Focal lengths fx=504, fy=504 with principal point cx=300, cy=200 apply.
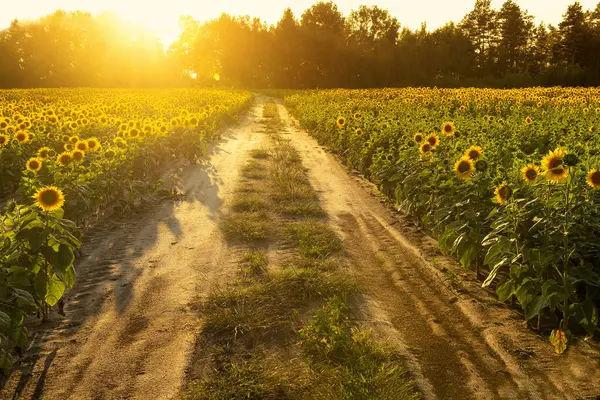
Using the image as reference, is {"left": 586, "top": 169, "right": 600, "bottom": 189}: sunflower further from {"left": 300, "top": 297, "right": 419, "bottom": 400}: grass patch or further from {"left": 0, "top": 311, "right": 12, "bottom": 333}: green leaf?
{"left": 0, "top": 311, "right": 12, "bottom": 333}: green leaf

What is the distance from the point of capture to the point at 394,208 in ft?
32.8

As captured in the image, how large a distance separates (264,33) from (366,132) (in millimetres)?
74871

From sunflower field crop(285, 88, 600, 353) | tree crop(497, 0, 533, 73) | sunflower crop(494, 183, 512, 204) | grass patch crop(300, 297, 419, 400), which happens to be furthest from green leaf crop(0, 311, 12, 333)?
tree crop(497, 0, 533, 73)

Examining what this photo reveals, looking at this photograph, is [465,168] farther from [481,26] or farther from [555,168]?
[481,26]

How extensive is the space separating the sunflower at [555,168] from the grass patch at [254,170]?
8163 mm

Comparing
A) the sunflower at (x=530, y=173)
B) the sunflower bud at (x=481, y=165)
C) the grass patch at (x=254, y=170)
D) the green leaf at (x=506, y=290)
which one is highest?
the sunflower at (x=530, y=173)

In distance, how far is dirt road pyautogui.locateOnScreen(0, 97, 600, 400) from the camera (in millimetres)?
4121

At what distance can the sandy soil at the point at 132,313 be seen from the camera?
13.6 feet

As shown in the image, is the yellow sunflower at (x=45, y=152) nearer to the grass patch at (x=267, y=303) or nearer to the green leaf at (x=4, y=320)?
the grass patch at (x=267, y=303)

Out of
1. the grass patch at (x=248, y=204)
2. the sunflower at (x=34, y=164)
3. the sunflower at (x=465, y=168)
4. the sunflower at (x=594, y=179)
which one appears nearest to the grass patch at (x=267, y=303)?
the sunflower at (x=465, y=168)

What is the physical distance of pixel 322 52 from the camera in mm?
75875

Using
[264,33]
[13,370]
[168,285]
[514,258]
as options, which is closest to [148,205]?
[168,285]

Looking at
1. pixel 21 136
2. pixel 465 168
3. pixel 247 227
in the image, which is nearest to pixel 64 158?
pixel 247 227

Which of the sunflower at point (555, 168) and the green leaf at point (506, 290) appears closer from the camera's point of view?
the sunflower at point (555, 168)
